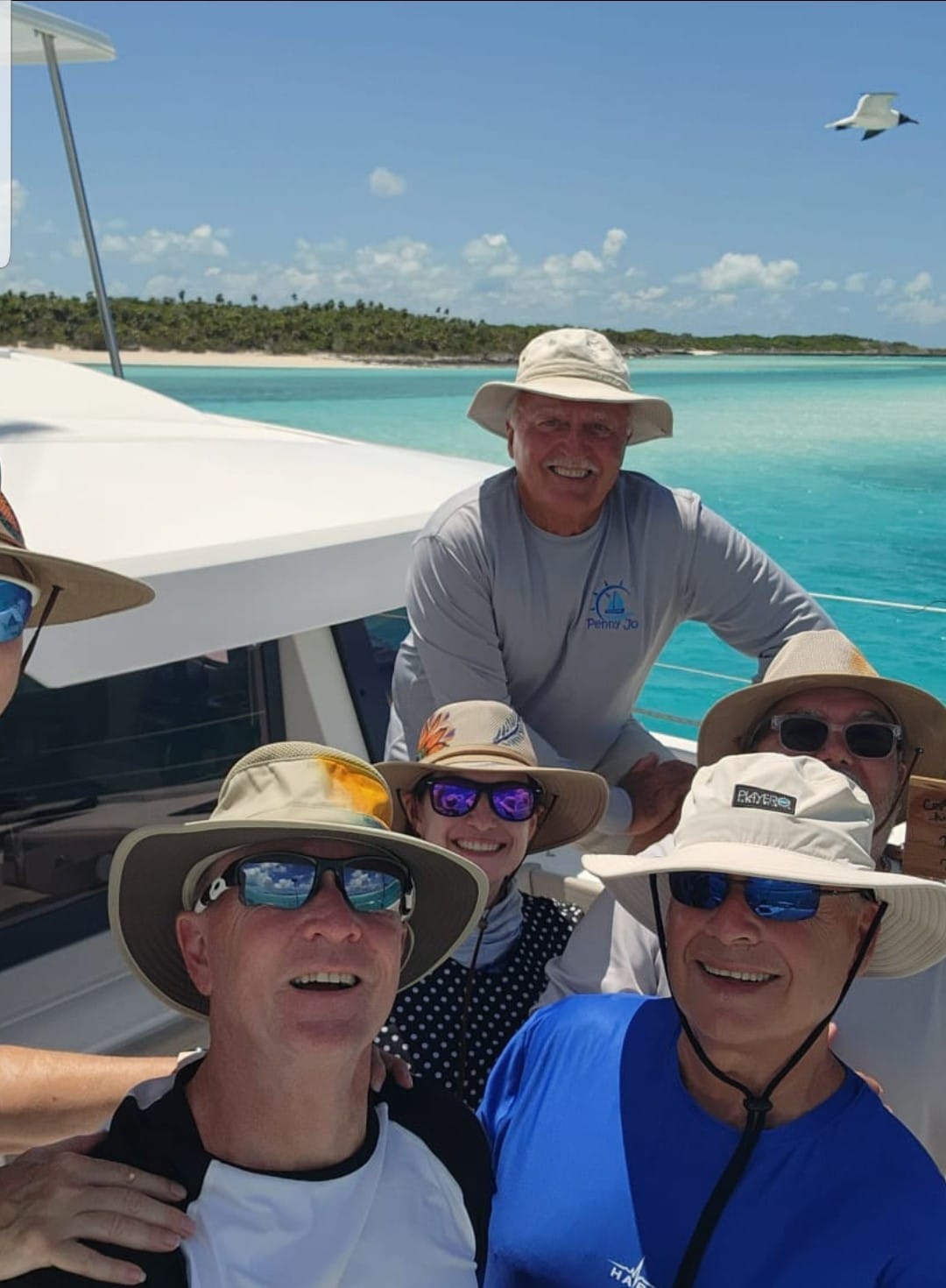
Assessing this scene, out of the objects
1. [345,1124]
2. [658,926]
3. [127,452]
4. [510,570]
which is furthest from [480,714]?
[127,452]

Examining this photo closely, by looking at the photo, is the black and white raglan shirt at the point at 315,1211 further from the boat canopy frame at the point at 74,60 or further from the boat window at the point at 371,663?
the boat canopy frame at the point at 74,60

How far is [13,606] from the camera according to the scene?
1.45 m

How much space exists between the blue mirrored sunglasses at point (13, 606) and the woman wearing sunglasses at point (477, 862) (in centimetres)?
61

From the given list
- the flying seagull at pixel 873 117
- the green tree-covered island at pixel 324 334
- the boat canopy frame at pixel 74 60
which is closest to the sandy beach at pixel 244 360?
the green tree-covered island at pixel 324 334

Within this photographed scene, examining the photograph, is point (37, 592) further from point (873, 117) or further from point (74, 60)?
point (873, 117)

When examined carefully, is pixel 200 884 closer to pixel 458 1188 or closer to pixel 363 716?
pixel 458 1188

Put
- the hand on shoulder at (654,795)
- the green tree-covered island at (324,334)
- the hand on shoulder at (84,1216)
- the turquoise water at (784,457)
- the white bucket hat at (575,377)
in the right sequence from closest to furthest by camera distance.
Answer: the hand on shoulder at (84,1216) → the white bucket hat at (575,377) → the hand on shoulder at (654,795) → the turquoise water at (784,457) → the green tree-covered island at (324,334)

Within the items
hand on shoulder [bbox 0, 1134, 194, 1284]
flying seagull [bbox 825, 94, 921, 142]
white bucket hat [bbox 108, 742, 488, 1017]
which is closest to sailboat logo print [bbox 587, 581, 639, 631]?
white bucket hat [bbox 108, 742, 488, 1017]

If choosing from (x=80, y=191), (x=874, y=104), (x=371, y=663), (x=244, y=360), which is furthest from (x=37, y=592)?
(x=244, y=360)

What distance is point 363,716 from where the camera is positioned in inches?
127

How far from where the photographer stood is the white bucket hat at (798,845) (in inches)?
52.6

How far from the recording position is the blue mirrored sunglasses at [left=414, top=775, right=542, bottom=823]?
6.18 feet

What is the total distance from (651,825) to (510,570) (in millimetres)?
607

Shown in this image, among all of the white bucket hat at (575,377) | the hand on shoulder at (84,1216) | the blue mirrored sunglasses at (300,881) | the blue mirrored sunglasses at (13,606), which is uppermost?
the white bucket hat at (575,377)
